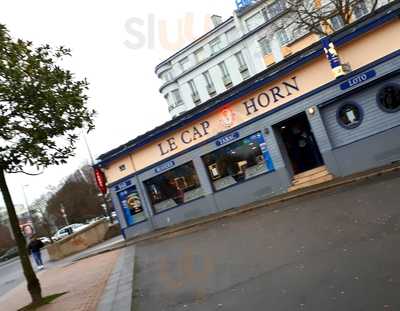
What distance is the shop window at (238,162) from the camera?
69.3 ft

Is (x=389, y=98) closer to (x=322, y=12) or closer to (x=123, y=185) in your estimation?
(x=123, y=185)

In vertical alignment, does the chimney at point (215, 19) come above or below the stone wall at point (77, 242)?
above

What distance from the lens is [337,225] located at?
33.9 feet

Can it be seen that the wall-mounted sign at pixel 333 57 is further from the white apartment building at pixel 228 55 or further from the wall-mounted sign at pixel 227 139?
the white apartment building at pixel 228 55

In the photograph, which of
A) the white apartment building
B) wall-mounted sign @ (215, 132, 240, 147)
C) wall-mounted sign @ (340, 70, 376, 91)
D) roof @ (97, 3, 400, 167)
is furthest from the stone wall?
the white apartment building

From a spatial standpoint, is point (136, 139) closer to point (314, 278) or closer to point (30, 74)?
point (30, 74)

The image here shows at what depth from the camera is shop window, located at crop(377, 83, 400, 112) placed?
1744 cm

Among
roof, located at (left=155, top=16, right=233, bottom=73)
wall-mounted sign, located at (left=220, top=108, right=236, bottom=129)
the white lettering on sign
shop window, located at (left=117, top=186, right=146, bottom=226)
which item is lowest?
shop window, located at (left=117, top=186, right=146, bottom=226)

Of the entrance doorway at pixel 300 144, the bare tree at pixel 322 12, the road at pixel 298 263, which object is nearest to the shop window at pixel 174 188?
the entrance doorway at pixel 300 144

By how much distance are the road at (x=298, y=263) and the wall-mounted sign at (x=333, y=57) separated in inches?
179

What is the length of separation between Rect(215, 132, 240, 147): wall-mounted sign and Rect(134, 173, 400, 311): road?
649cm

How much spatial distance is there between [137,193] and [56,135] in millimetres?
12802

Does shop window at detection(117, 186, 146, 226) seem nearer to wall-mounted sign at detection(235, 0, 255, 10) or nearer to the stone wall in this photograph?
the stone wall

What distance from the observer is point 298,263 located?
8.23 meters
